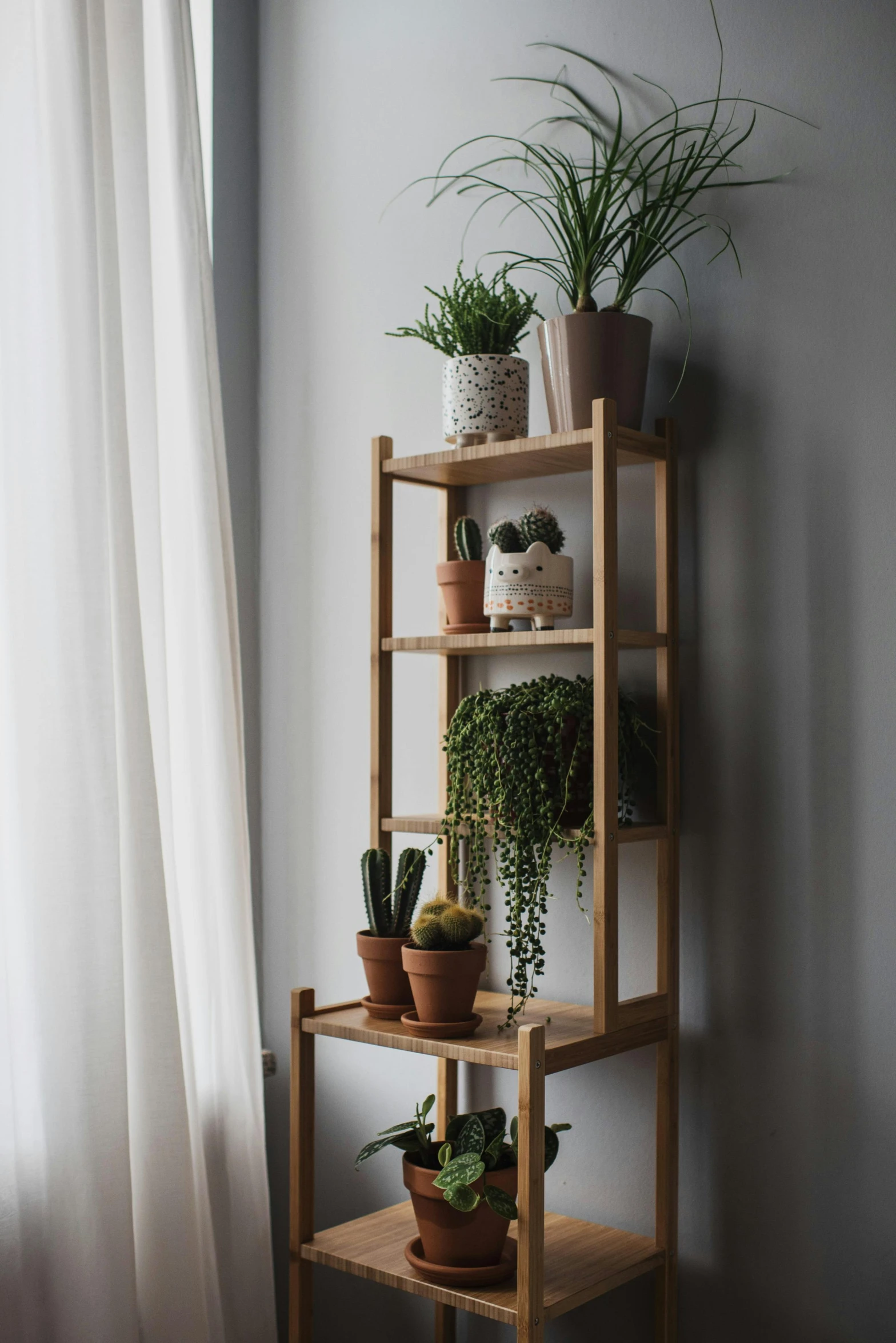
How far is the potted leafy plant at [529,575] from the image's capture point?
158 centimetres

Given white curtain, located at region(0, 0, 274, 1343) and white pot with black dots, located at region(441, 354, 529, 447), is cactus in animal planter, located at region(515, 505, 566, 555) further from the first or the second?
white curtain, located at region(0, 0, 274, 1343)

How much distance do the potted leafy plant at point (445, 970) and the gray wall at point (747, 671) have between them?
0.24 m

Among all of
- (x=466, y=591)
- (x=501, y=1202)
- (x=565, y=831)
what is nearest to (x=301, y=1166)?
(x=501, y=1202)

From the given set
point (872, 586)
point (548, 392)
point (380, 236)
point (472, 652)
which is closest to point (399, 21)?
point (380, 236)

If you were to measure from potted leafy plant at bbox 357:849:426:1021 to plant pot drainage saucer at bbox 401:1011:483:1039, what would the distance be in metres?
0.09

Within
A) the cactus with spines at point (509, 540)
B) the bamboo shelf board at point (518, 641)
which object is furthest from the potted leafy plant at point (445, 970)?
the cactus with spines at point (509, 540)

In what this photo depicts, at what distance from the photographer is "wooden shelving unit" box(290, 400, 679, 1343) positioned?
1.42 metres

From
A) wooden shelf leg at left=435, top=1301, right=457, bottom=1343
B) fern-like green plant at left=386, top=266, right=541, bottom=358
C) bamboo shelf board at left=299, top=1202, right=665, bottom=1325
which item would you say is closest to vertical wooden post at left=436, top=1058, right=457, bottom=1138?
bamboo shelf board at left=299, top=1202, right=665, bottom=1325

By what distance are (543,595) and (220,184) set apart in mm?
1091

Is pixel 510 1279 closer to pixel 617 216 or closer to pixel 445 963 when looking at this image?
pixel 445 963

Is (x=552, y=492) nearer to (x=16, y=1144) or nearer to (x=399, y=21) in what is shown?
(x=399, y=21)

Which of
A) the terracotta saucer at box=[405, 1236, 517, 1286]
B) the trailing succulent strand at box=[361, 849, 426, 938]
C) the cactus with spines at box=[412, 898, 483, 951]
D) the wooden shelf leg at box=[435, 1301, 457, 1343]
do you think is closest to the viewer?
the terracotta saucer at box=[405, 1236, 517, 1286]

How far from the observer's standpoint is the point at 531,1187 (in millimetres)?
1370

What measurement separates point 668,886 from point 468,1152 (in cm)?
43
